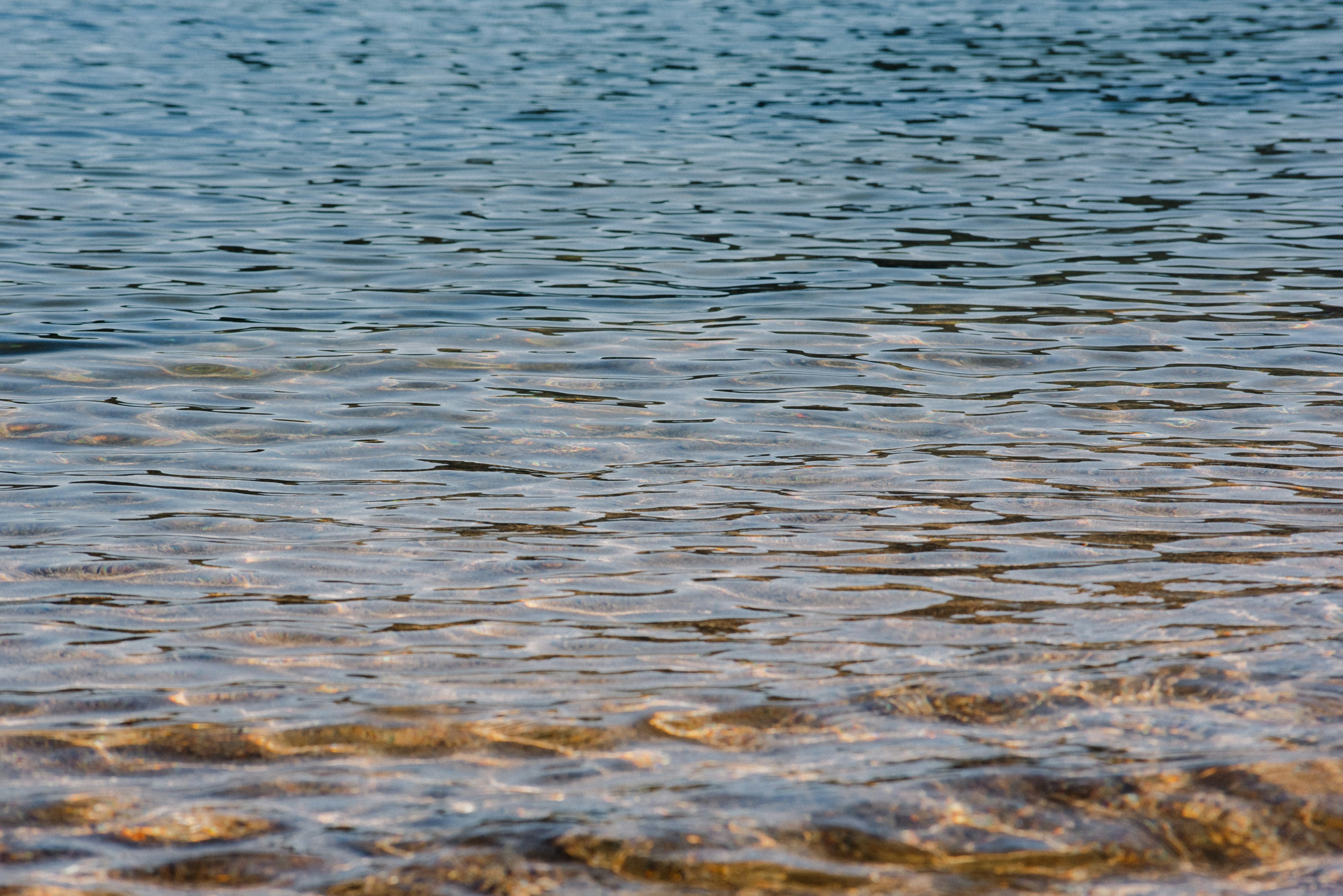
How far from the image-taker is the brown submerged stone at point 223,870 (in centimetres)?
376

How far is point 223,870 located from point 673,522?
10.00 feet

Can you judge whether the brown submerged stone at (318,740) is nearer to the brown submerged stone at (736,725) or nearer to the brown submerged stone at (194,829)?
the brown submerged stone at (736,725)

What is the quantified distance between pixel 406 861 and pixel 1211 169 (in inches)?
560

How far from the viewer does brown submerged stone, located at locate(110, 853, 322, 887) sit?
3764mm

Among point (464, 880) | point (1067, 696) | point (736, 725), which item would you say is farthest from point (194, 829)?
point (1067, 696)

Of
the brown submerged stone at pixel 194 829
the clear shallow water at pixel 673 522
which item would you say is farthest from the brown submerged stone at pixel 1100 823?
the brown submerged stone at pixel 194 829

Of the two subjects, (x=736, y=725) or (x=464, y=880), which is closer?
(x=464, y=880)

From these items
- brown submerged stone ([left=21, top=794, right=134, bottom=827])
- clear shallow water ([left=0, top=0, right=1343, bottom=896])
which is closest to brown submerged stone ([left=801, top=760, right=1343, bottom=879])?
clear shallow water ([left=0, top=0, right=1343, bottom=896])

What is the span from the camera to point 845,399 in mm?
8500

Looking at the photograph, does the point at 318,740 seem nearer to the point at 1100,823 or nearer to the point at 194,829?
the point at 194,829

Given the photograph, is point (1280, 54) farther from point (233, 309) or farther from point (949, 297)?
point (233, 309)

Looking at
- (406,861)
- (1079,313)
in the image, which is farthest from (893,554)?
(1079,313)

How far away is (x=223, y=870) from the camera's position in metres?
3.81

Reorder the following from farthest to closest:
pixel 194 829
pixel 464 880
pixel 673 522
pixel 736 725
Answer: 1. pixel 673 522
2. pixel 736 725
3. pixel 194 829
4. pixel 464 880
